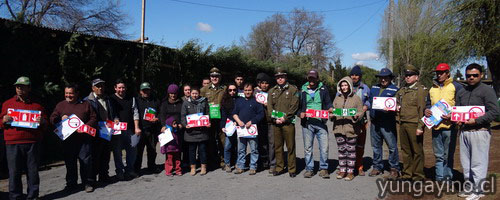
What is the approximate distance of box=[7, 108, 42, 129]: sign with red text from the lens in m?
5.37

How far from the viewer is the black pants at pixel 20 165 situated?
5.36 m

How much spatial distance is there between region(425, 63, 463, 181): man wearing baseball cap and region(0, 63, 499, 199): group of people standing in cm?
2

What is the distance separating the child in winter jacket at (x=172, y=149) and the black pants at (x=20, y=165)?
2272 millimetres

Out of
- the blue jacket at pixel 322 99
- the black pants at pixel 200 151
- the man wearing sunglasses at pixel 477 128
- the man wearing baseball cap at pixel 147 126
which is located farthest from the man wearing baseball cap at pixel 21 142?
the man wearing sunglasses at pixel 477 128

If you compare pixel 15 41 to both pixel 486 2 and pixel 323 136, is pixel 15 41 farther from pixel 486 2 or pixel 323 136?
pixel 486 2

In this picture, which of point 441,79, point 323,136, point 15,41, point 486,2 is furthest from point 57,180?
point 486,2

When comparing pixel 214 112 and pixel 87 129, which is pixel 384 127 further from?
pixel 87 129

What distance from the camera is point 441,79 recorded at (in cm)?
595

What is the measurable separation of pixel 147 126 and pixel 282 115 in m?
2.74

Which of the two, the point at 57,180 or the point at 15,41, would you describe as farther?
the point at 15,41

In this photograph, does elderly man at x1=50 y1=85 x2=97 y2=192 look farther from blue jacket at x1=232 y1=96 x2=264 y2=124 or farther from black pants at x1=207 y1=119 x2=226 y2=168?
blue jacket at x1=232 y1=96 x2=264 y2=124

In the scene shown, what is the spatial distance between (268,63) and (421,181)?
610 inches

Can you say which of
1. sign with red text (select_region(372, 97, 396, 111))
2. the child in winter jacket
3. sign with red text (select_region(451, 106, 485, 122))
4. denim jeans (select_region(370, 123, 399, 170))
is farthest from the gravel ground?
sign with red text (select_region(451, 106, 485, 122))

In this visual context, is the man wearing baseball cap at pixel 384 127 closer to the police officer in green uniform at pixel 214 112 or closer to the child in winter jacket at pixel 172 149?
the police officer in green uniform at pixel 214 112
